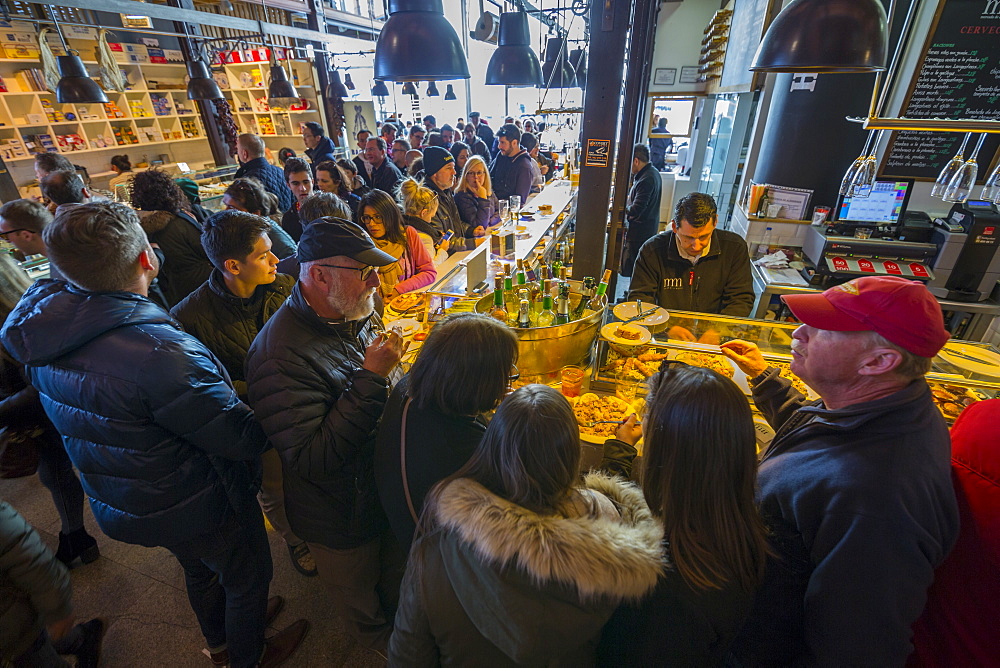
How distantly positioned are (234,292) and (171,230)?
1391 millimetres

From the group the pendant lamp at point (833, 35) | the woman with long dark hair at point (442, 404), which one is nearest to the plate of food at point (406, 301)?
the woman with long dark hair at point (442, 404)

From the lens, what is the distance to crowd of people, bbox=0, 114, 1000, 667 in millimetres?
1075

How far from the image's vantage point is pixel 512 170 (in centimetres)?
687

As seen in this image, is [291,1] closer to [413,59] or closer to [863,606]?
[413,59]

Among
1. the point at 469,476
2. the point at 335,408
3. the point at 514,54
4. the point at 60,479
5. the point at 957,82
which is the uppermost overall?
the point at 514,54

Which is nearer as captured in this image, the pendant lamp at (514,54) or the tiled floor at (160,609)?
the tiled floor at (160,609)

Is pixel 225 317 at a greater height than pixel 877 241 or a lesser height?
greater

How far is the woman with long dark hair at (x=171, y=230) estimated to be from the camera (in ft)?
10.0

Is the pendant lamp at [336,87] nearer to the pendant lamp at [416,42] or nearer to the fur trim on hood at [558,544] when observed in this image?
the pendant lamp at [416,42]

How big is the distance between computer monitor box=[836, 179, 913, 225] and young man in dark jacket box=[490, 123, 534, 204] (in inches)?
159

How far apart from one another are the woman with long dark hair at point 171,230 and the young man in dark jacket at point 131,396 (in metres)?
1.62

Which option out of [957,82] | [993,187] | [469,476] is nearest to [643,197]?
[957,82]

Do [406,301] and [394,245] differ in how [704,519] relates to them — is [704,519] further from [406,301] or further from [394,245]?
[394,245]

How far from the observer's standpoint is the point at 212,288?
2.25m
